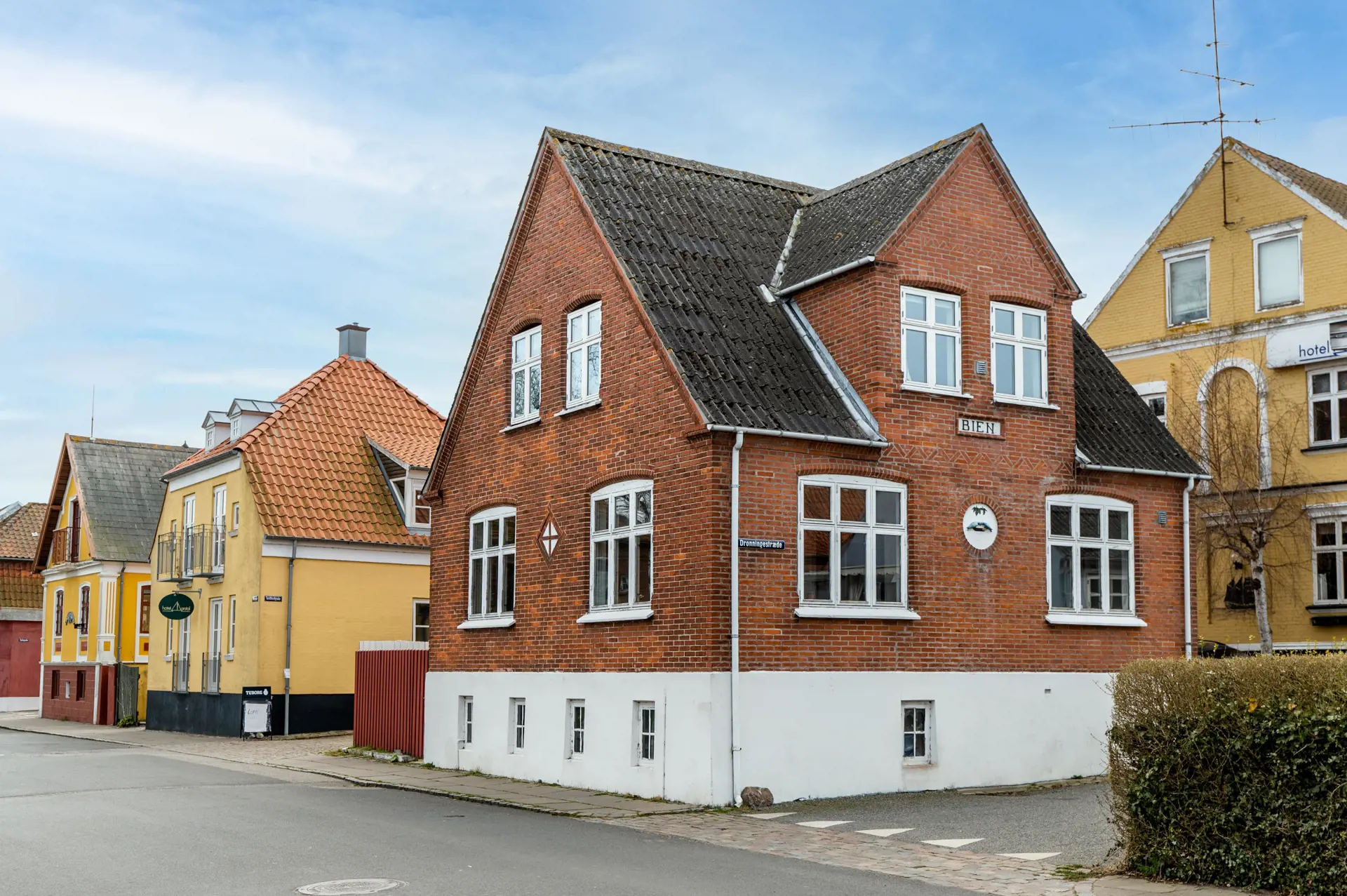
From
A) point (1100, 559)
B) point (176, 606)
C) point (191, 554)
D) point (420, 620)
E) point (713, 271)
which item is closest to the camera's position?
point (713, 271)

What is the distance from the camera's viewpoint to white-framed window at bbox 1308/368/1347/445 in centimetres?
2980

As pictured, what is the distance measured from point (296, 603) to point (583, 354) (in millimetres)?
13978

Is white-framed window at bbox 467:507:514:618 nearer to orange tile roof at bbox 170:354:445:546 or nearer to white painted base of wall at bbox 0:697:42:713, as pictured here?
orange tile roof at bbox 170:354:445:546

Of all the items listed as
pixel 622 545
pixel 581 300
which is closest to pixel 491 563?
pixel 622 545

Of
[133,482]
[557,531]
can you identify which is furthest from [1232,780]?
[133,482]

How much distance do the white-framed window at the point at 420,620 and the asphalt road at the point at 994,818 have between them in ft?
58.0

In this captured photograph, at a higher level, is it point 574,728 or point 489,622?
point 489,622

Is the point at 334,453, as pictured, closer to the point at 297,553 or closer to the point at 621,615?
the point at 297,553

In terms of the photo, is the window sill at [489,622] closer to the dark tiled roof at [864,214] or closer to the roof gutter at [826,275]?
the roof gutter at [826,275]

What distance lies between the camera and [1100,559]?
21.0m

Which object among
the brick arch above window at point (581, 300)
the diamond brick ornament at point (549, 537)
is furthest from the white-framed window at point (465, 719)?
the brick arch above window at point (581, 300)

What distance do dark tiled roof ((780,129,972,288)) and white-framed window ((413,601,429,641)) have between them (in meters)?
15.4

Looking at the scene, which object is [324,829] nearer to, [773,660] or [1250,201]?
[773,660]

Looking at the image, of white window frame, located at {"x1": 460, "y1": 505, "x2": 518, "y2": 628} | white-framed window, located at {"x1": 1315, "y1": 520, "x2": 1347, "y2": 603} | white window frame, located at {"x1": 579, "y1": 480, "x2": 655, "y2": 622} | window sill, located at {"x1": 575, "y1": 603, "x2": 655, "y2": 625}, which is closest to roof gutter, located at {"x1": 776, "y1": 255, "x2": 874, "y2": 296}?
white window frame, located at {"x1": 579, "y1": 480, "x2": 655, "y2": 622}
